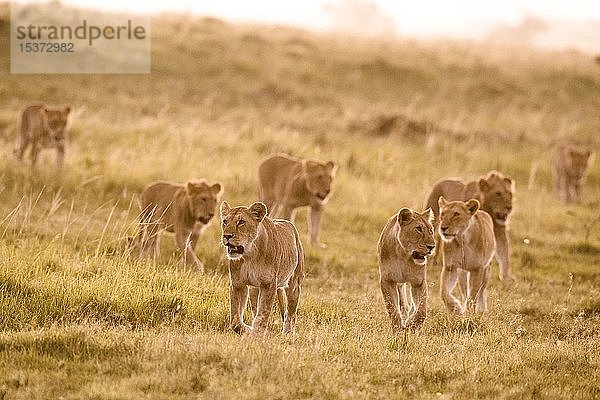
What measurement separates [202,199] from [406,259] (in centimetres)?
368

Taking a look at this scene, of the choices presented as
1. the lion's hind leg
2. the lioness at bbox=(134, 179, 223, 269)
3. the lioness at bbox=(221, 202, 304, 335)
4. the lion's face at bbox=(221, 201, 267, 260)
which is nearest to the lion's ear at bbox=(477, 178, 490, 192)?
the lioness at bbox=(134, 179, 223, 269)

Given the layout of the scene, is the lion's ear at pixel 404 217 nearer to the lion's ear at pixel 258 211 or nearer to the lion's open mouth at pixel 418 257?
the lion's open mouth at pixel 418 257

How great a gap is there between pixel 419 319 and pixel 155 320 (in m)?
2.30

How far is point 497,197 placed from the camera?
12820mm

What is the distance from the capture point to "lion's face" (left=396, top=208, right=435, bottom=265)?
8727 millimetres

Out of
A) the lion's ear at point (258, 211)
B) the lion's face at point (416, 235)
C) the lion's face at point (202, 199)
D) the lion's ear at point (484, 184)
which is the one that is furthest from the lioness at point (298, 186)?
the lion's ear at point (258, 211)

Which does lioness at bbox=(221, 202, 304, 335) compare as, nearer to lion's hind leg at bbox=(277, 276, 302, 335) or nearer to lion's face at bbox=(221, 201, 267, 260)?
lion's face at bbox=(221, 201, 267, 260)

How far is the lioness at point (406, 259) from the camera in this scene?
877 cm

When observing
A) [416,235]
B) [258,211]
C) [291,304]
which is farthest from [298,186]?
[258,211]

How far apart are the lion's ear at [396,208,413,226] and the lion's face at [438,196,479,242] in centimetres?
143

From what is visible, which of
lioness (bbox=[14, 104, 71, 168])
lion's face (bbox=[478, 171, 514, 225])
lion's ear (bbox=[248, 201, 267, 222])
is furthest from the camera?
lioness (bbox=[14, 104, 71, 168])

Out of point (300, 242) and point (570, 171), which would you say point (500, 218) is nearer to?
point (300, 242)

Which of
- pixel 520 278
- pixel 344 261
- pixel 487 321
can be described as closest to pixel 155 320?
pixel 487 321

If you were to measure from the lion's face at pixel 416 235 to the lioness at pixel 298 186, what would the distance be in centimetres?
566
